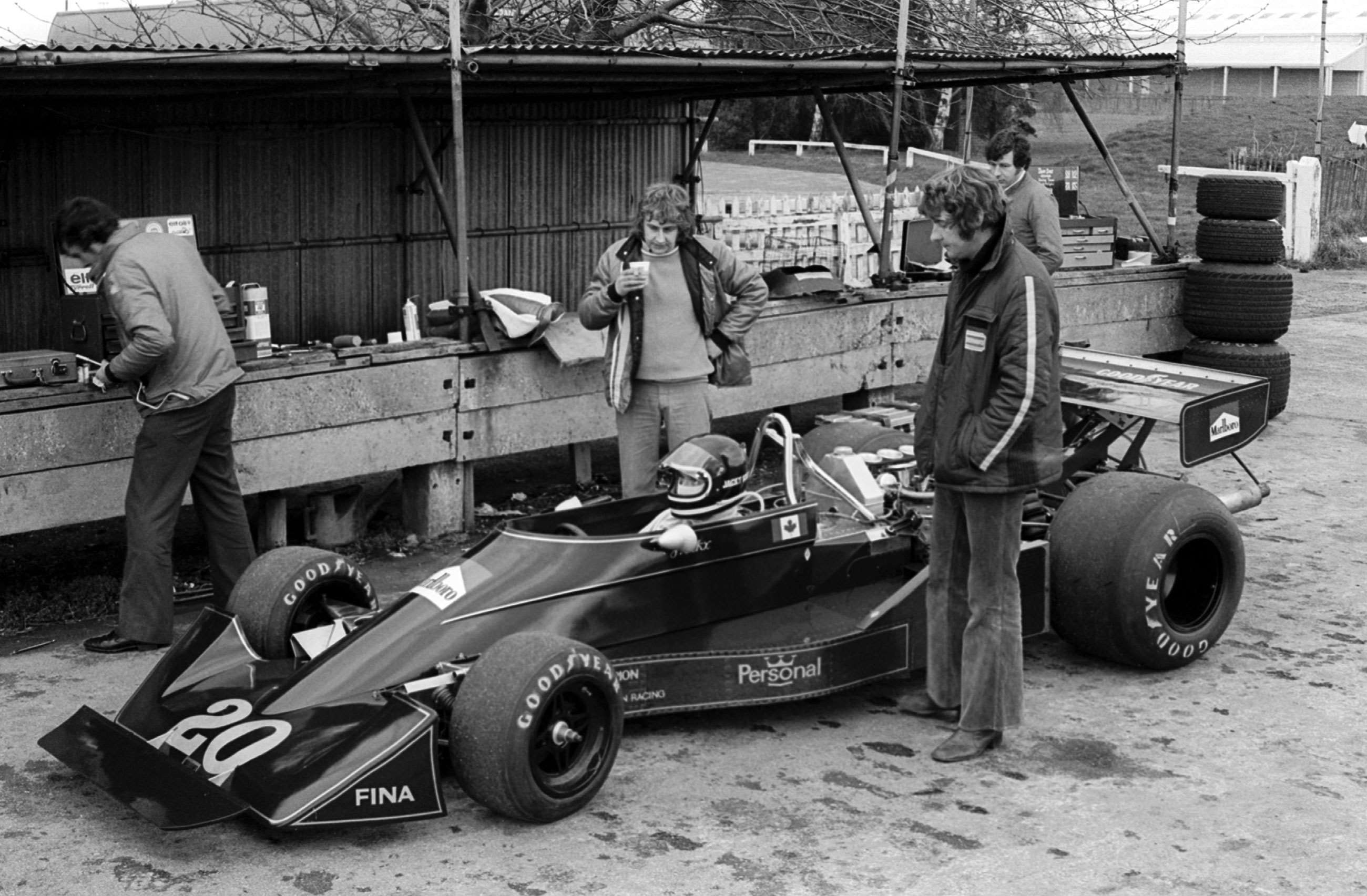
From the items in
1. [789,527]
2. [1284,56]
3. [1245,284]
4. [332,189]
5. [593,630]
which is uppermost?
[1284,56]

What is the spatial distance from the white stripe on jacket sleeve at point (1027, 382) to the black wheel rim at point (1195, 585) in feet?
4.75

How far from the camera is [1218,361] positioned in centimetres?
1212

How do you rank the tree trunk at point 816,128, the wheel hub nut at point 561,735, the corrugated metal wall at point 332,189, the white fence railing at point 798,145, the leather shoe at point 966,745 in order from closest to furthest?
the wheel hub nut at point 561,735
the leather shoe at point 966,745
the corrugated metal wall at point 332,189
the white fence railing at point 798,145
the tree trunk at point 816,128

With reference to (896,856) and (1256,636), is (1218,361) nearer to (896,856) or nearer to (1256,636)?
(1256,636)

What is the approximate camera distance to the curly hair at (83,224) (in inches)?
261

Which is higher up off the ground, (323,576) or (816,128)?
(816,128)

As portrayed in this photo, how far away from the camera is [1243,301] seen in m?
12.1

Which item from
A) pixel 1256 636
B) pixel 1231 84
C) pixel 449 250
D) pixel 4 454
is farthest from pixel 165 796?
pixel 1231 84

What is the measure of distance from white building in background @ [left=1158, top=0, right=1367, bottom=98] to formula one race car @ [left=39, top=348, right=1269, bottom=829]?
171 feet

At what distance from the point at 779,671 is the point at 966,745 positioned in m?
0.69

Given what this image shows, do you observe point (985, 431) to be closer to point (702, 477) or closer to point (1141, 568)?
point (702, 477)

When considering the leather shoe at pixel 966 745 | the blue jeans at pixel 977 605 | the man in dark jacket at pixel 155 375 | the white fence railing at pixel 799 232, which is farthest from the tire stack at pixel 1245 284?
the man in dark jacket at pixel 155 375

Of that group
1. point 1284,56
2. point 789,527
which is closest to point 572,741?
point 789,527

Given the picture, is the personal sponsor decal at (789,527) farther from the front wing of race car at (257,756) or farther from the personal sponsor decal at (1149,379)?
the personal sponsor decal at (1149,379)
